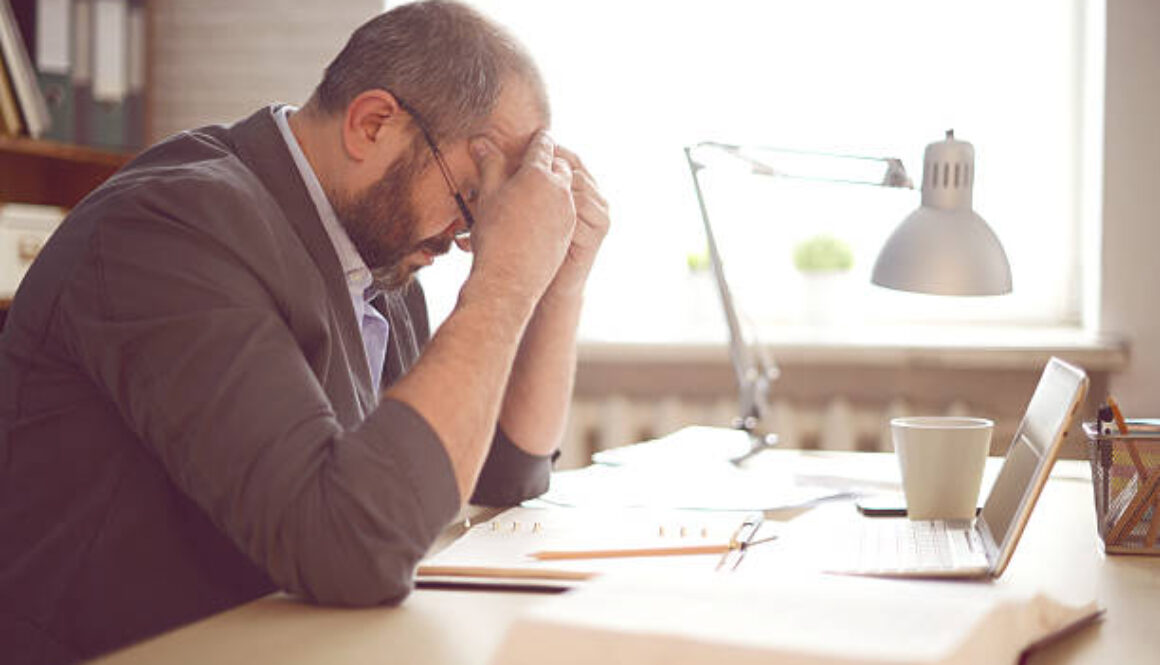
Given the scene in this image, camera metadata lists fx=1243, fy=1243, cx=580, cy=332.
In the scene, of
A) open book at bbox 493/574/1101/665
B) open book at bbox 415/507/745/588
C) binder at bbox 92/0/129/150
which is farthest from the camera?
binder at bbox 92/0/129/150

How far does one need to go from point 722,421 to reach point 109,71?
1460 mm

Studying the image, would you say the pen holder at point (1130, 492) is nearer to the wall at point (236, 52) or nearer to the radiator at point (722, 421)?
the radiator at point (722, 421)

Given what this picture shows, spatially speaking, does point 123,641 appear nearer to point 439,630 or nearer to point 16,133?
point 439,630

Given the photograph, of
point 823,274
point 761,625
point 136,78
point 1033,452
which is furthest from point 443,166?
point 136,78

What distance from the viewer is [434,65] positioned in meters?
1.28

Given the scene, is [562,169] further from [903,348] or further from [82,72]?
[82,72]

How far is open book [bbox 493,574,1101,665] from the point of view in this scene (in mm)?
606

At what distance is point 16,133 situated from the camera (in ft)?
7.90

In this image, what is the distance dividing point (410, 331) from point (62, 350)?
557 millimetres

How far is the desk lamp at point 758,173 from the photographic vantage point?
147 centimetres

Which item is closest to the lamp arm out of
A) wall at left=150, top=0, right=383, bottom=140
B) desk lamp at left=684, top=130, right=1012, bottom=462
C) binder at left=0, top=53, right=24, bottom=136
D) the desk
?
desk lamp at left=684, top=130, right=1012, bottom=462

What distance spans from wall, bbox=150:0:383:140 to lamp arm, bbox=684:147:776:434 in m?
1.28

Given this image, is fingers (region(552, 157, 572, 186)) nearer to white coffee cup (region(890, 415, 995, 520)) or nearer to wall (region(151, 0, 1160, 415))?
white coffee cup (region(890, 415, 995, 520))

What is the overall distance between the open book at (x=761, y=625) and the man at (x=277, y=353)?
265 mm
